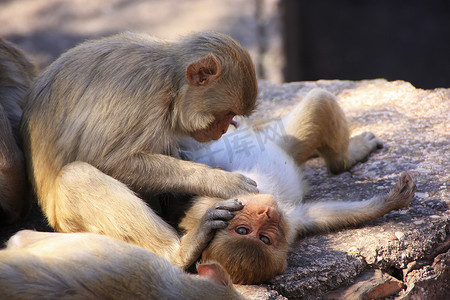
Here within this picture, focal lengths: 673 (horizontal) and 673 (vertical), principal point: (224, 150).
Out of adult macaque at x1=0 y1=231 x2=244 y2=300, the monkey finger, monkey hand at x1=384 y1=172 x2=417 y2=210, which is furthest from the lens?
monkey hand at x1=384 y1=172 x2=417 y2=210

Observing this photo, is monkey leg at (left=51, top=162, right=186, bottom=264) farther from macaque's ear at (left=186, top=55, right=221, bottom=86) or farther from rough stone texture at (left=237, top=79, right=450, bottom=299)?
macaque's ear at (left=186, top=55, right=221, bottom=86)

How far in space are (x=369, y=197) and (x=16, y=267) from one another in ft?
9.30

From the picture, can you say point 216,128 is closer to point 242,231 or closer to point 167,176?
point 167,176

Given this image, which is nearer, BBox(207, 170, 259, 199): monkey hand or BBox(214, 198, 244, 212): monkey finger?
BBox(214, 198, 244, 212): monkey finger

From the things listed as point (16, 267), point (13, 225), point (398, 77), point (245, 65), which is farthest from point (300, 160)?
point (398, 77)

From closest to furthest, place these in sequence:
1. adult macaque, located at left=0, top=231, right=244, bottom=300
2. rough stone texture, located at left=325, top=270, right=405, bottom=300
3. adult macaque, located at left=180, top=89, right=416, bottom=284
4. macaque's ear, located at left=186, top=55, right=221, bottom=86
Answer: adult macaque, located at left=0, top=231, right=244, bottom=300 → adult macaque, located at left=180, top=89, right=416, bottom=284 → rough stone texture, located at left=325, top=270, right=405, bottom=300 → macaque's ear, located at left=186, top=55, right=221, bottom=86

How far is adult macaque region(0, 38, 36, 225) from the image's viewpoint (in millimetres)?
4727

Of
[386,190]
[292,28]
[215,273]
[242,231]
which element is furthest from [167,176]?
[292,28]

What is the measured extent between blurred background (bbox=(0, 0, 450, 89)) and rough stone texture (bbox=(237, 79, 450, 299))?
3.77 m

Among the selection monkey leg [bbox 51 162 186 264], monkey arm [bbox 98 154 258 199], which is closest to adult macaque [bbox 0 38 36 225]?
monkey leg [bbox 51 162 186 264]

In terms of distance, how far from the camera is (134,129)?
4.34m

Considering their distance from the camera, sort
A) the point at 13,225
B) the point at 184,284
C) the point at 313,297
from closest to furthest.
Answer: the point at 184,284 → the point at 313,297 → the point at 13,225

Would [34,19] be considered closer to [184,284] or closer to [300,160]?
[300,160]

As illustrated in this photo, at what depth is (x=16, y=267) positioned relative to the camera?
10.3ft
